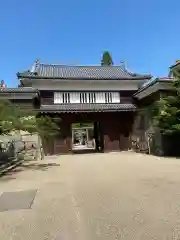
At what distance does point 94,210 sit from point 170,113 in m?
Result: 11.8

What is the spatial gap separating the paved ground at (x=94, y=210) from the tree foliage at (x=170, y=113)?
7.42m

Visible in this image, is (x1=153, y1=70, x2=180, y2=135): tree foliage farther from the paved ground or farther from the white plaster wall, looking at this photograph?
the white plaster wall

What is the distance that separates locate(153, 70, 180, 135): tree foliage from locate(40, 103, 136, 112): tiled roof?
5674 mm

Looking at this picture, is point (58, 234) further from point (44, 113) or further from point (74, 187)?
point (44, 113)

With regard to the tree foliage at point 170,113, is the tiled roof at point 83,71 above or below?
above

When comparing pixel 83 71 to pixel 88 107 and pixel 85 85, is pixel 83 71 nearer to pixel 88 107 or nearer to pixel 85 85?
pixel 85 85

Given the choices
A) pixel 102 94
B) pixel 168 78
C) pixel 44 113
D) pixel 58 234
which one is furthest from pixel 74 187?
pixel 102 94

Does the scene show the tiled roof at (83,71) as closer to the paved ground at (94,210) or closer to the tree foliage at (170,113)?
the tree foliage at (170,113)

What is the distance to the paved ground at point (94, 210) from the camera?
447 centimetres

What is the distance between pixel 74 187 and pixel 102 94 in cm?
1661

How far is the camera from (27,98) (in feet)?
67.1

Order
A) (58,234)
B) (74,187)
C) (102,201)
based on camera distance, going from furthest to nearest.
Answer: (74,187) → (102,201) → (58,234)

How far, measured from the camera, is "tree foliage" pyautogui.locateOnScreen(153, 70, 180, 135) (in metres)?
16.3

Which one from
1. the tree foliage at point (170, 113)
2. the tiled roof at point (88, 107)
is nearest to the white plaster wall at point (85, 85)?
the tiled roof at point (88, 107)
